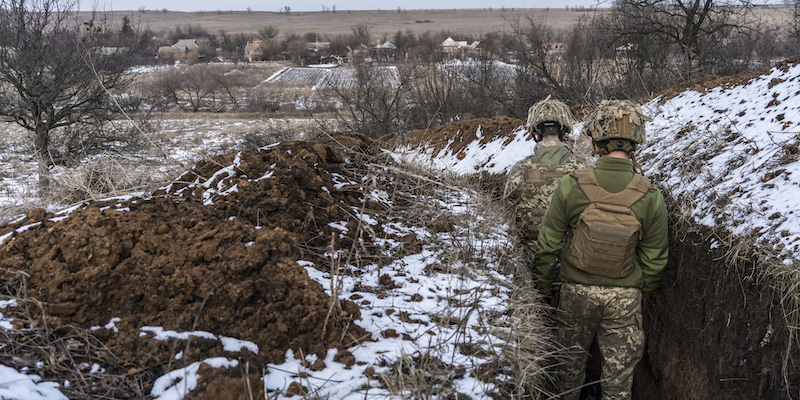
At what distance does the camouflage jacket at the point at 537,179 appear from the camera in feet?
12.2

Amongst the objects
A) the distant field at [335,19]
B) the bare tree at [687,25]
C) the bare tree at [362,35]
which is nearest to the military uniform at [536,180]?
the bare tree at [687,25]

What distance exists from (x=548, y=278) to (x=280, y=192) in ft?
6.87

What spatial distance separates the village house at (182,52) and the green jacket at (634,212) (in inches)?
2817

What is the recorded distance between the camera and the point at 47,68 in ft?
38.7

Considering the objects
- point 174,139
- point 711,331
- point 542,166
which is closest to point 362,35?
point 174,139

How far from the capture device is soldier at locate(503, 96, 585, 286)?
3.71m

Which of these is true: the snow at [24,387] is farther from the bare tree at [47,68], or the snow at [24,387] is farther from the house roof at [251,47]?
the house roof at [251,47]

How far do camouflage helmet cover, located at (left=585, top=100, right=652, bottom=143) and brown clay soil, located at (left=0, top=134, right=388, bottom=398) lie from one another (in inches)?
76.1

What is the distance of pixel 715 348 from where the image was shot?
9.49ft

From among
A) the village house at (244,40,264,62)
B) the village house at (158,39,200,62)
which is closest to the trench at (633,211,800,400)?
the village house at (244,40,264,62)

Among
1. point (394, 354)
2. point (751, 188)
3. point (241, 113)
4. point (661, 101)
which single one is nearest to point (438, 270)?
point (394, 354)

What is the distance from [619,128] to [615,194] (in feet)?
1.41

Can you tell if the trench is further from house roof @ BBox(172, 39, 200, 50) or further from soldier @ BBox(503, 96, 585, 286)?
house roof @ BBox(172, 39, 200, 50)

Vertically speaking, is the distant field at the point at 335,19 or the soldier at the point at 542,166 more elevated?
the distant field at the point at 335,19
